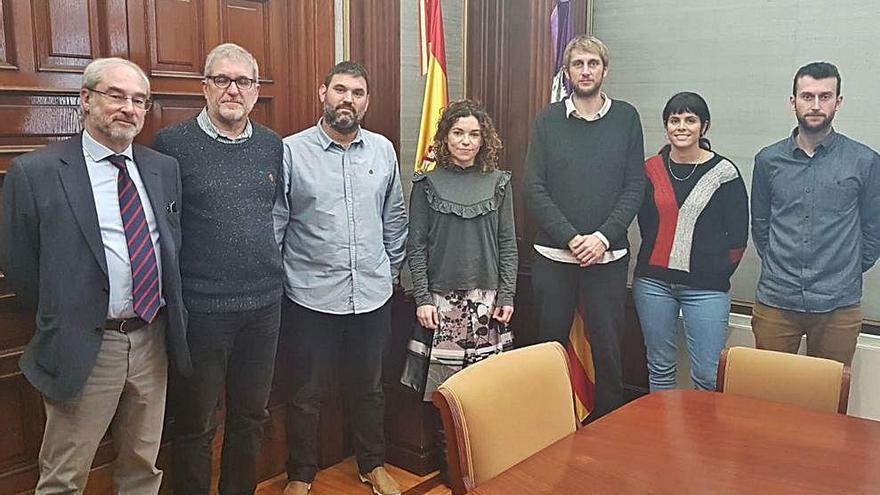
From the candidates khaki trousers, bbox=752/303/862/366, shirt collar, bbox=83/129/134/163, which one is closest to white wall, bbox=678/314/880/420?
khaki trousers, bbox=752/303/862/366

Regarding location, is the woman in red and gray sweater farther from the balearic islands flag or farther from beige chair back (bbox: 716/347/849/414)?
beige chair back (bbox: 716/347/849/414)

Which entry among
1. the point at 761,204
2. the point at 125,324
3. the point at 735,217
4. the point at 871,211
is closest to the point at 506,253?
the point at 735,217

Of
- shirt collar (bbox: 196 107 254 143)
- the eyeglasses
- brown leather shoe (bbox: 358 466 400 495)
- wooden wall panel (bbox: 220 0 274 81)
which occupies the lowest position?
brown leather shoe (bbox: 358 466 400 495)

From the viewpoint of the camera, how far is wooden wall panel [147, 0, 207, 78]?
8.73 ft

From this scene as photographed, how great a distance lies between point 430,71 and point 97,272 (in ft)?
5.99

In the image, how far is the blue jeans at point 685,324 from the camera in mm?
3084

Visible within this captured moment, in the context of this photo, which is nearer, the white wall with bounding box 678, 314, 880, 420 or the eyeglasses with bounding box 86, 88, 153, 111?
the eyeglasses with bounding box 86, 88, 153, 111

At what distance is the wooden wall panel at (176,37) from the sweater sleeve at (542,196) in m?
1.31

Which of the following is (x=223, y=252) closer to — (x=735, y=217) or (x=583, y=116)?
(x=583, y=116)

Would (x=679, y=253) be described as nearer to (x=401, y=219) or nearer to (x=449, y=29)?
(x=401, y=219)

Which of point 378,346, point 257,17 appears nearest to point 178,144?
point 257,17

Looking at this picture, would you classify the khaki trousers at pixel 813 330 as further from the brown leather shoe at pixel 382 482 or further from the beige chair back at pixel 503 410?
the brown leather shoe at pixel 382 482

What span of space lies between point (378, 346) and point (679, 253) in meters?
1.22

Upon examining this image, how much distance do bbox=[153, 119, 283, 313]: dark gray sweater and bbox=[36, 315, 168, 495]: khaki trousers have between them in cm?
20
